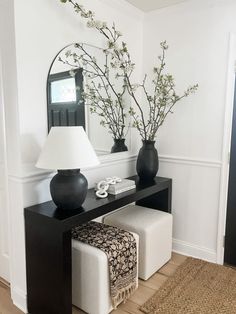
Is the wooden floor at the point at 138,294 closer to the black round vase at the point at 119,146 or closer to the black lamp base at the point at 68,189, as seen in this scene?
the black lamp base at the point at 68,189

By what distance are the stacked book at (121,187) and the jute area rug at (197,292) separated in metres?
0.85

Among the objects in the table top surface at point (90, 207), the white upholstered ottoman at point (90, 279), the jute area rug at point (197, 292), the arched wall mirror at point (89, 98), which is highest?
the arched wall mirror at point (89, 98)

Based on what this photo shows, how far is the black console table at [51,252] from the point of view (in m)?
1.65

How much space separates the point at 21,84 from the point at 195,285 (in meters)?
2.06

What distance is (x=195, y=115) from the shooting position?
8.41 feet

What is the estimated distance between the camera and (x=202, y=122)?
253 cm

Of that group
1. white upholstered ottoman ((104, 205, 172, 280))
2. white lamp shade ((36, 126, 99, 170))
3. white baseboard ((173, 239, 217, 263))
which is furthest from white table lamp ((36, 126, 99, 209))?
white baseboard ((173, 239, 217, 263))

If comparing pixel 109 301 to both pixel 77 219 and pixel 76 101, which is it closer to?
pixel 77 219

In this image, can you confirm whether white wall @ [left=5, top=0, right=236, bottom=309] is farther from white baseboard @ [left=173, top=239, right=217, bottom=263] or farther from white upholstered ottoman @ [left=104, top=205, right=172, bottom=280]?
white upholstered ottoman @ [left=104, top=205, right=172, bottom=280]

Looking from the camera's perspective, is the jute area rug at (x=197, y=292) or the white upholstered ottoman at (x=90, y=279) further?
the jute area rug at (x=197, y=292)

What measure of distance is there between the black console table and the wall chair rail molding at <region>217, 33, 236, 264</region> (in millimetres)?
1101

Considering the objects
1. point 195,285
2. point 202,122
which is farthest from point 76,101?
point 195,285

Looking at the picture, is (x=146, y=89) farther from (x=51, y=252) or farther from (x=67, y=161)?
(x=51, y=252)

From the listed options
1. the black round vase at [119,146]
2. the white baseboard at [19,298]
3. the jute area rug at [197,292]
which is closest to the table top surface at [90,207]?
the black round vase at [119,146]
